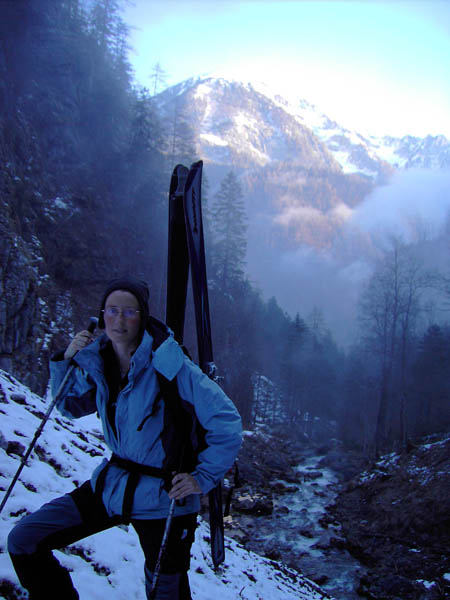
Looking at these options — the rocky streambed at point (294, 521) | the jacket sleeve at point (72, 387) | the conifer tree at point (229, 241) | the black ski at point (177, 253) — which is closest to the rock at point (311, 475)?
the rocky streambed at point (294, 521)

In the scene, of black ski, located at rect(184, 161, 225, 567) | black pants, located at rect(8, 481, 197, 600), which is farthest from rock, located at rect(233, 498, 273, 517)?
black pants, located at rect(8, 481, 197, 600)

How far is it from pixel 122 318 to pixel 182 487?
1.18 meters

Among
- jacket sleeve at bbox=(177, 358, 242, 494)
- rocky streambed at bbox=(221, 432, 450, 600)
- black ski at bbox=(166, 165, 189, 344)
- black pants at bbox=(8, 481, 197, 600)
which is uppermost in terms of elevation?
black ski at bbox=(166, 165, 189, 344)

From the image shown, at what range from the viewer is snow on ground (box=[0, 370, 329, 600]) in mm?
4125

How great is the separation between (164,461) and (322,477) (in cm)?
2566

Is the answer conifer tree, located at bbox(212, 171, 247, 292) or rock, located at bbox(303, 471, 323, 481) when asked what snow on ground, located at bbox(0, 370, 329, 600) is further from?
conifer tree, located at bbox(212, 171, 247, 292)

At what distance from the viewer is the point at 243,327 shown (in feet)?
149

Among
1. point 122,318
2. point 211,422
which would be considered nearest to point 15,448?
point 122,318

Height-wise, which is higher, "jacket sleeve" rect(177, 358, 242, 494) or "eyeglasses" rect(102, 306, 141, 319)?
"eyeglasses" rect(102, 306, 141, 319)

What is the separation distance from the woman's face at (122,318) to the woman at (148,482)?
0.67 ft

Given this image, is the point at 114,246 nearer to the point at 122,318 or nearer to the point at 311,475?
the point at 311,475

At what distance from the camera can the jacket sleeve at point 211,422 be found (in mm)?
2377

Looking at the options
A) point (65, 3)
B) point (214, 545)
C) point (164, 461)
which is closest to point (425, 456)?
point (214, 545)

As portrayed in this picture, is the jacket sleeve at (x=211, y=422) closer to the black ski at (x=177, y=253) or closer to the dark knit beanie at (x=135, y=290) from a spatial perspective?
the dark knit beanie at (x=135, y=290)
